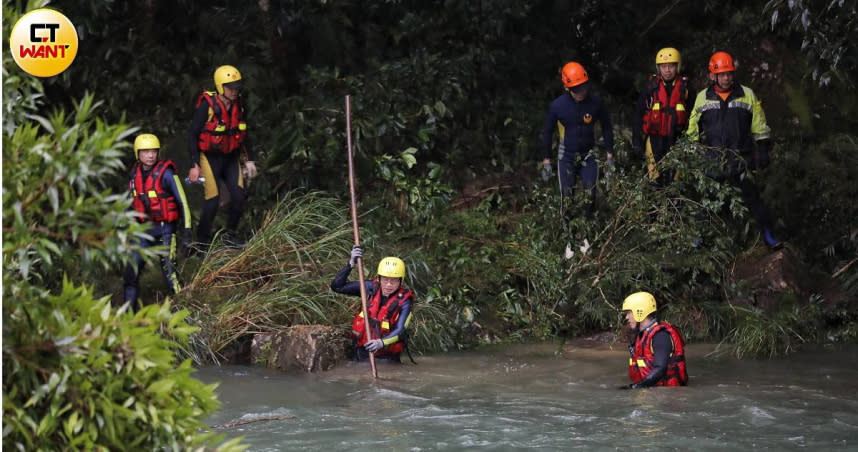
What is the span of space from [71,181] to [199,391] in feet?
2.97

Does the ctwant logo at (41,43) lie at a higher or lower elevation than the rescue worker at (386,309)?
higher

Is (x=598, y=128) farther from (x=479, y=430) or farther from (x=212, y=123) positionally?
(x=479, y=430)

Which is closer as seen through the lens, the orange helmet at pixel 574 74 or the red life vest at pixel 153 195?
the red life vest at pixel 153 195

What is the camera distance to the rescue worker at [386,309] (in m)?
10.2

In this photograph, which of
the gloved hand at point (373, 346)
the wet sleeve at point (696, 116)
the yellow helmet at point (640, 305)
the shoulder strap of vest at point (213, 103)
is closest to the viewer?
the yellow helmet at point (640, 305)

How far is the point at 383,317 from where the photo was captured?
33.5 feet

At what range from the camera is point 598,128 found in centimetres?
1387

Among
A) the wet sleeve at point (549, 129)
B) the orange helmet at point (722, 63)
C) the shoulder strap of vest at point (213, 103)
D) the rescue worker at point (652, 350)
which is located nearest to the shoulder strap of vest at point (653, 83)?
the orange helmet at point (722, 63)

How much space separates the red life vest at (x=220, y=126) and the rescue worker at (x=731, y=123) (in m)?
4.15

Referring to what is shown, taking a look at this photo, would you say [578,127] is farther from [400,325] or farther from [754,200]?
[400,325]

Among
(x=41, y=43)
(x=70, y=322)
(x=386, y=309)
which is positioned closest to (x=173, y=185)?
(x=386, y=309)

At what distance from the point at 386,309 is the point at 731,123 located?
3.78 meters

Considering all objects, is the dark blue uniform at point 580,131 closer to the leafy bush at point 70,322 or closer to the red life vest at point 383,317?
the red life vest at point 383,317

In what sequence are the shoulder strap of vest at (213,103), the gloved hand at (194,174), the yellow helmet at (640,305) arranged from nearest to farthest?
the yellow helmet at (640,305) → the gloved hand at (194,174) → the shoulder strap of vest at (213,103)
